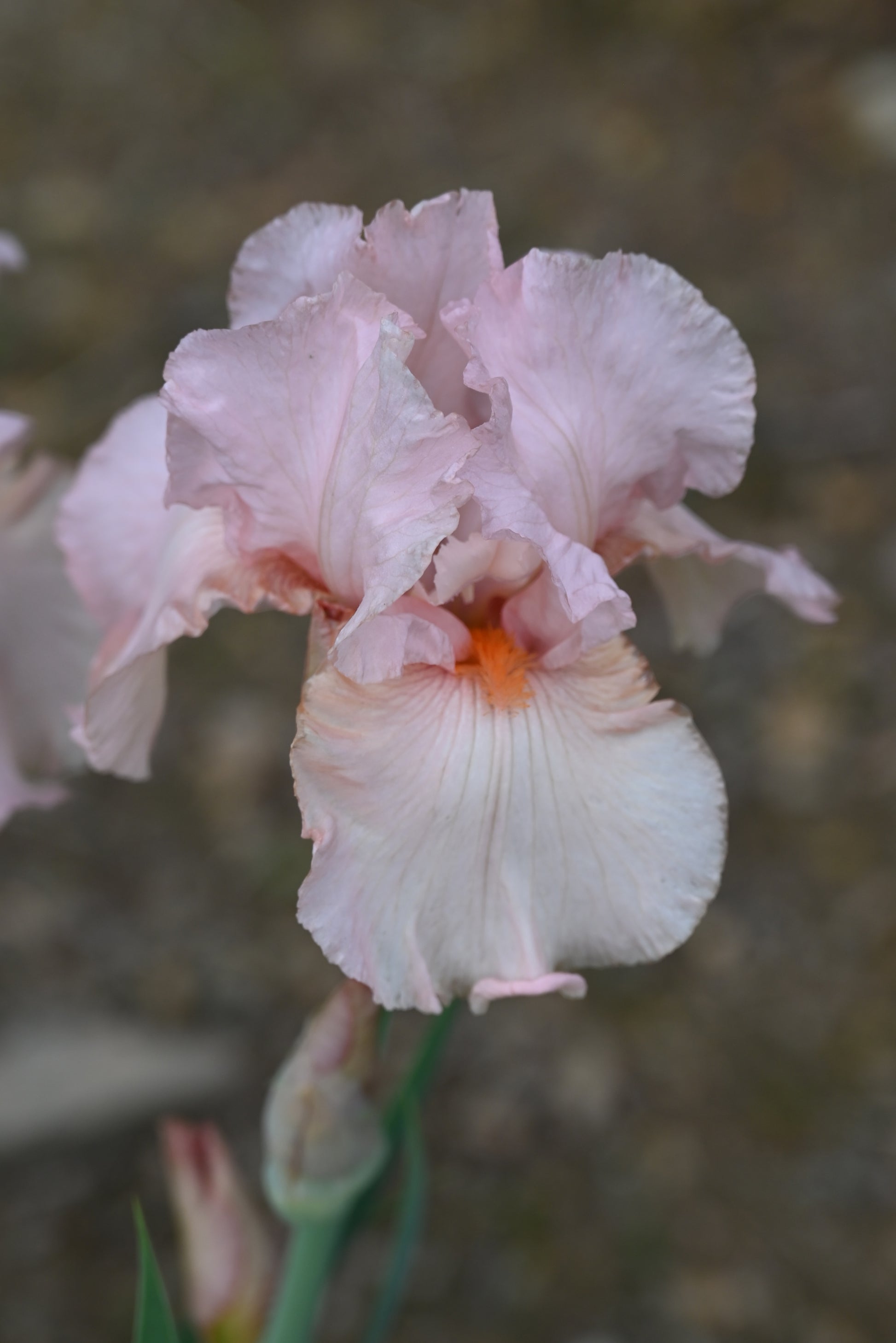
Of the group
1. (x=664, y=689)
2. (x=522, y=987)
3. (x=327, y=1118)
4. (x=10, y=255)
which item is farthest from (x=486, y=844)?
(x=664, y=689)

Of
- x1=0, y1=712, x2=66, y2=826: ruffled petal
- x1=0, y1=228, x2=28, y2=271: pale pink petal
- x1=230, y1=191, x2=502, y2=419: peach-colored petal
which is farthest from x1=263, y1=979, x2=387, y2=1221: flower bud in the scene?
x1=0, y1=228, x2=28, y2=271: pale pink petal

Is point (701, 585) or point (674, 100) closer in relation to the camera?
point (701, 585)

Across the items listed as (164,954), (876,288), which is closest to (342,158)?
(876,288)

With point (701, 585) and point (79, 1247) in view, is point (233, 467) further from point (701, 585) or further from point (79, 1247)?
point (79, 1247)

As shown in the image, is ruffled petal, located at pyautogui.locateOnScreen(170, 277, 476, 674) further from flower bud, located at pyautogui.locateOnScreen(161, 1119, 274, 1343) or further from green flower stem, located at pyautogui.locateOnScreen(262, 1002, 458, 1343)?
flower bud, located at pyautogui.locateOnScreen(161, 1119, 274, 1343)

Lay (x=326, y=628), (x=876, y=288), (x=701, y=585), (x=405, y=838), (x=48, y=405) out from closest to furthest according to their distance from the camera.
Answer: (x=405, y=838)
(x=326, y=628)
(x=701, y=585)
(x=48, y=405)
(x=876, y=288)

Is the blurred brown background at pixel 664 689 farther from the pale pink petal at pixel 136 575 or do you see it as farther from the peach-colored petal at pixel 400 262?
the peach-colored petal at pixel 400 262
